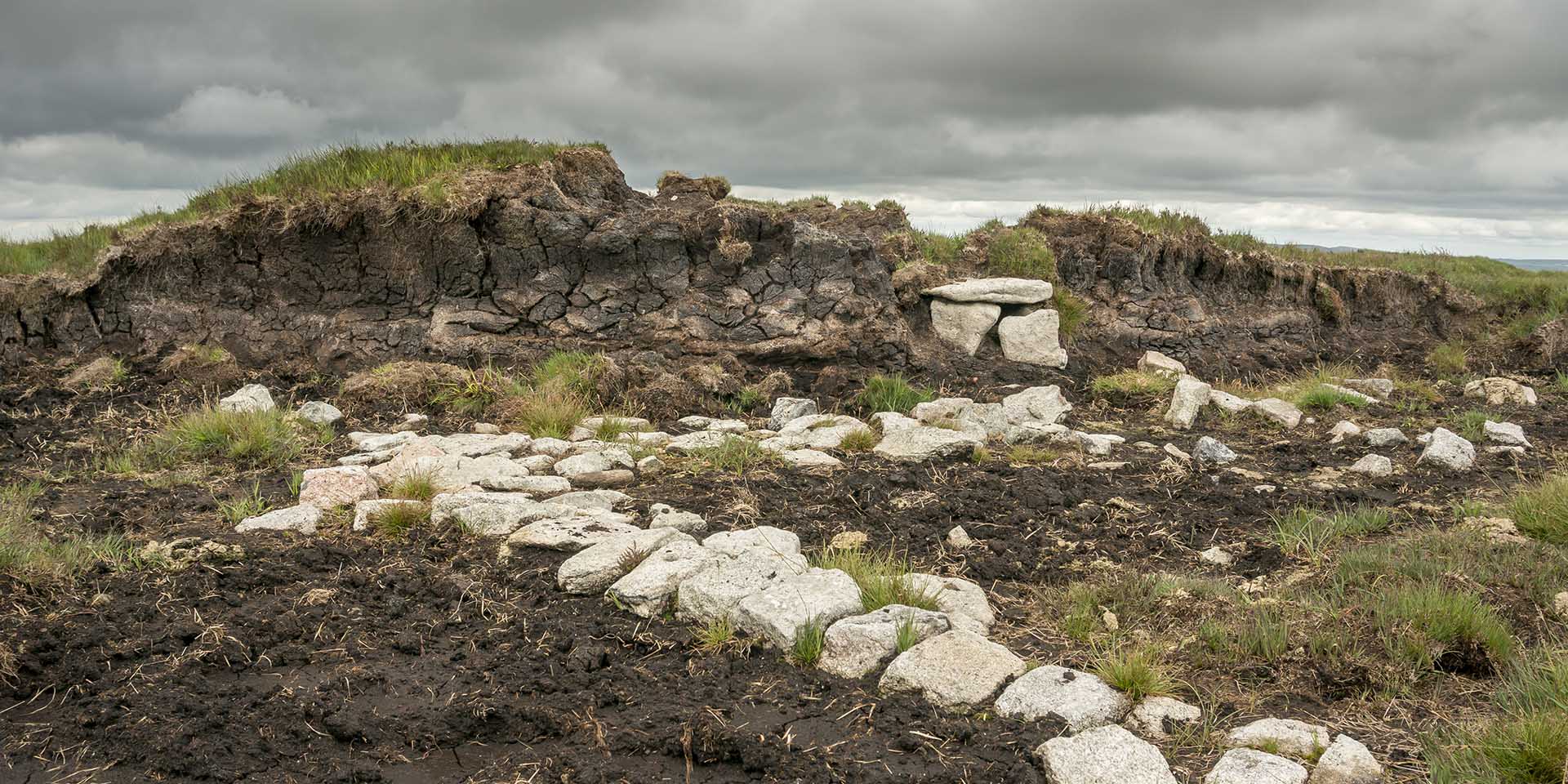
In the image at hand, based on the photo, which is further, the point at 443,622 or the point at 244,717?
the point at 443,622

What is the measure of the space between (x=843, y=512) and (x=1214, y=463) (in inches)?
133

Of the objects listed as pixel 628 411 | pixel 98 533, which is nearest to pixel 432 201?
pixel 628 411

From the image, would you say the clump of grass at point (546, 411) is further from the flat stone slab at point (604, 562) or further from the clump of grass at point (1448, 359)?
the clump of grass at point (1448, 359)

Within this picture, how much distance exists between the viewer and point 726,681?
13.6 feet

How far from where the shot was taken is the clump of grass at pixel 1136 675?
12.9 feet

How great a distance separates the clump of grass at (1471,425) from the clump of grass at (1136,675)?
20.6ft

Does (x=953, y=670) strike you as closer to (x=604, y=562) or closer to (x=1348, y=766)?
(x=1348, y=766)

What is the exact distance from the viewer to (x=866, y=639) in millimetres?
4289

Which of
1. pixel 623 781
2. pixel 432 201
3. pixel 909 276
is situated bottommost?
pixel 623 781

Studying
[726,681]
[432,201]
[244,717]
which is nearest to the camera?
[244,717]

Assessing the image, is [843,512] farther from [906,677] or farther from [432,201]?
[432,201]

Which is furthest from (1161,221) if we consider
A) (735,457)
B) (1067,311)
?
(735,457)

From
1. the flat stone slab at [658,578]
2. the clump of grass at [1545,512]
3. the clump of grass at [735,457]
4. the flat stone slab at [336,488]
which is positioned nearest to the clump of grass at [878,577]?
the flat stone slab at [658,578]

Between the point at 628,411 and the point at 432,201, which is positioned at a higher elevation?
the point at 432,201
